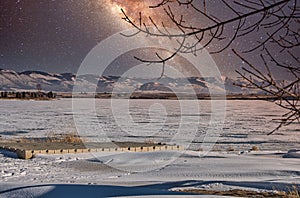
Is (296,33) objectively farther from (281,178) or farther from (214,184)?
(281,178)

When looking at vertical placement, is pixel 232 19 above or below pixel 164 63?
above

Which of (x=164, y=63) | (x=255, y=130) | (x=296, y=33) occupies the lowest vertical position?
(x=255, y=130)

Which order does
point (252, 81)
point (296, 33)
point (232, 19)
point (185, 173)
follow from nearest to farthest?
1. point (252, 81)
2. point (232, 19)
3. point (296, 33)
4. point (185, 173)

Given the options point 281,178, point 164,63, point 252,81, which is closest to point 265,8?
point 252,81

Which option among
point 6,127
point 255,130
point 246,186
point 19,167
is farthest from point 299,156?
point 6,127

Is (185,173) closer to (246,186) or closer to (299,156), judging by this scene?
(246,186)

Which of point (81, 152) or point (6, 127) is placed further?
point (6, 127)

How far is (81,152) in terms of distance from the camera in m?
11.8

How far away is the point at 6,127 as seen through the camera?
21.9 m

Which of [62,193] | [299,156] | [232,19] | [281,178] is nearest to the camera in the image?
[232,19]

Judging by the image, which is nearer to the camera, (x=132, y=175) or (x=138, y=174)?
(x=132, y=175)

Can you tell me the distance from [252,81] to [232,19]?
35cm

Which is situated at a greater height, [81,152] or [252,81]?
[252,81]

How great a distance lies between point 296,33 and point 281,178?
5.90m
